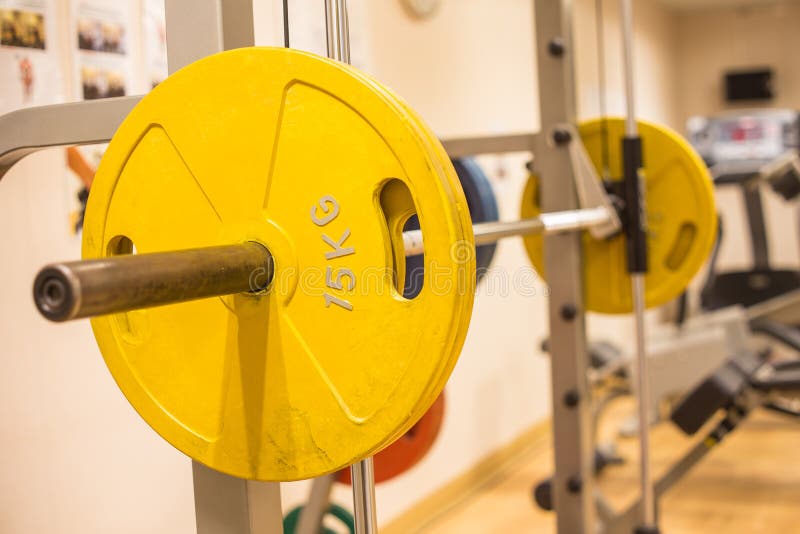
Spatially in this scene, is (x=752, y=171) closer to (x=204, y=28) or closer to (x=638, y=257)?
(x=638, y=257)

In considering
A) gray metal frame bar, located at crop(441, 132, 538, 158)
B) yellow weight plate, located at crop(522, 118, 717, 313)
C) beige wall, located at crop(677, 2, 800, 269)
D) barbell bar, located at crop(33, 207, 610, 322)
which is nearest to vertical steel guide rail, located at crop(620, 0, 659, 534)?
yellow weight plate, located at crop(522, 118, 717, 313)

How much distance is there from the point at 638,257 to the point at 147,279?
1358mm

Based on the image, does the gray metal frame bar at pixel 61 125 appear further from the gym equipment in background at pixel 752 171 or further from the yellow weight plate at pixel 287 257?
the gym equipment in background at pixel 752 171

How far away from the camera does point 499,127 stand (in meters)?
3.81

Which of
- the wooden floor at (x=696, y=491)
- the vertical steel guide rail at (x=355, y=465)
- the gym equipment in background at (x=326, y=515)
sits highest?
the vertical steel guide rail at (x=355, y=465)

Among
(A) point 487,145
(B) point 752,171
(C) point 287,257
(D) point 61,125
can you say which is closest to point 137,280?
(C) point 287,257

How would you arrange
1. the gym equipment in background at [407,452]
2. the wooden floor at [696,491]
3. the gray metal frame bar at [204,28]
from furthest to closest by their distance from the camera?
1. the wooden floor at [696,491]
2. the gym equipment in background at [407,452]
3. the gray metal frame bar at [204,28]

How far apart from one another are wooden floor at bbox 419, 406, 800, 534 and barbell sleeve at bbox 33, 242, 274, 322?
2.51 metres

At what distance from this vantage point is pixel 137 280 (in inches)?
25.4

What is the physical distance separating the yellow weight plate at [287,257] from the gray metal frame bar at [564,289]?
3.83ft

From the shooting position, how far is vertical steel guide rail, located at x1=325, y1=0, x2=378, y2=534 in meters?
0.93

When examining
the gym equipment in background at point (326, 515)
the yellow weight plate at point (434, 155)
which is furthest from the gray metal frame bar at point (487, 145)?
the yellow weight plate at point (434, 155)

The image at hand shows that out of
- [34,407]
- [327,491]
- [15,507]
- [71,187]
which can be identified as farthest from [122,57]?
[327,491]

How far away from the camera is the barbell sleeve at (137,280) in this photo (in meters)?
0.61
